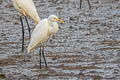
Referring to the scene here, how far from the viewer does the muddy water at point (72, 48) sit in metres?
11.3

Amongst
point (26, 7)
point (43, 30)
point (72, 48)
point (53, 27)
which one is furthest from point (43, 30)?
point (26, 7)

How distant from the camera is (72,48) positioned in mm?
13766

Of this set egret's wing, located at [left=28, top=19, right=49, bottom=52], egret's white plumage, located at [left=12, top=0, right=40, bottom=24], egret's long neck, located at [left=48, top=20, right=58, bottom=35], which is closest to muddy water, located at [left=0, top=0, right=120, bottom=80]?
egret's wing, located at [left=28, top=19, right=49, bottom=52]

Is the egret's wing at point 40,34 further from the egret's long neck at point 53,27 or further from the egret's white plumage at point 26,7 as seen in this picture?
the egret's white plumage at point 26,7

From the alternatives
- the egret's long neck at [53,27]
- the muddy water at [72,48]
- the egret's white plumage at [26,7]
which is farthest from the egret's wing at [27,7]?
the egret's long neck at [53,27]

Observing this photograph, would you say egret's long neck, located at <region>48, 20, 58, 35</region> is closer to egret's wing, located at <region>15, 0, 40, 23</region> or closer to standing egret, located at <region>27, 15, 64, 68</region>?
standing egret, located at <region>27, 15, 64, 68</region>

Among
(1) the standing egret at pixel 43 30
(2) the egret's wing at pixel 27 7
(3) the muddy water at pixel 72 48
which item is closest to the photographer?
(3) the muddy water at pixel 72 48

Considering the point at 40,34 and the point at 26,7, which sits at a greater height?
the point at 26,7

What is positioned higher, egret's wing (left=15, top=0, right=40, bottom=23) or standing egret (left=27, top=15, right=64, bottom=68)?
egret's wing (left=15, top=0, right=40, bottom=23)

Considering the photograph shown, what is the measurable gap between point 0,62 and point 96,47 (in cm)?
264

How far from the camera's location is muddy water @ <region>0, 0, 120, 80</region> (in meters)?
11.3

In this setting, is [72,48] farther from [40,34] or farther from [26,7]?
[40,34]

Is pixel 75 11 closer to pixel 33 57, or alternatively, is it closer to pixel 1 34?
pixel 1 34

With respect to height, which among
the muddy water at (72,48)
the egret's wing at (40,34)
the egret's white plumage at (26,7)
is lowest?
the muddy water at (72,48)
